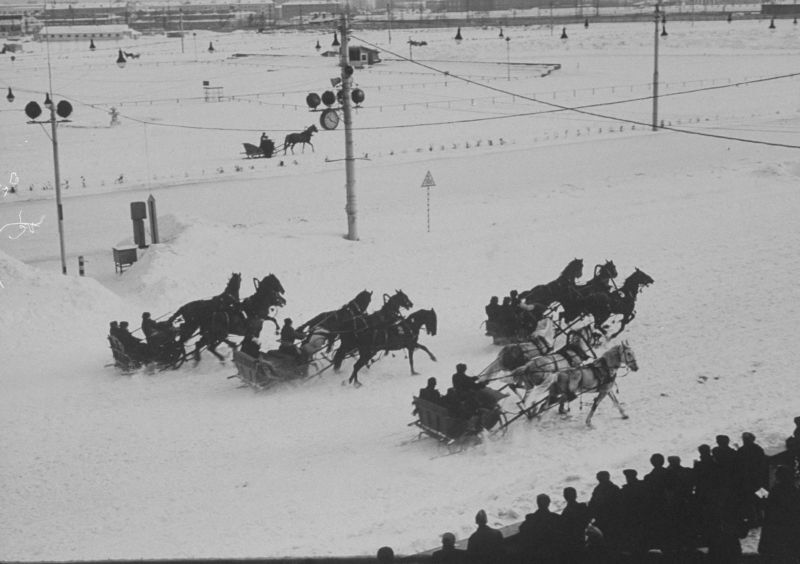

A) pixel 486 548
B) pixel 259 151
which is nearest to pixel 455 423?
pixel 486 548

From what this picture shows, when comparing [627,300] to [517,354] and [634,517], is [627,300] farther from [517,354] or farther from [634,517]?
[634,517]

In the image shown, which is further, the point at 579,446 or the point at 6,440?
the point at 6,440

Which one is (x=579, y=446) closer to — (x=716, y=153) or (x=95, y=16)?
(x=716, y=153)

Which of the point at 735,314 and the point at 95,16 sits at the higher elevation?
the point at 95,16

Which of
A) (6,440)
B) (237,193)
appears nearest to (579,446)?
(6,440)

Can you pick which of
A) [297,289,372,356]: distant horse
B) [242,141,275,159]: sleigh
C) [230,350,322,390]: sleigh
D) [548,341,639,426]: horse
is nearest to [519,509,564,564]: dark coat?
[548,341,639,426]: horse

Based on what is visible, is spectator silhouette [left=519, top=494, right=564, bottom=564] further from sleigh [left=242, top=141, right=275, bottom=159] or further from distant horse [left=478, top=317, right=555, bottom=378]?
sleigh [left=242, top=141, right=275, bottom=159]

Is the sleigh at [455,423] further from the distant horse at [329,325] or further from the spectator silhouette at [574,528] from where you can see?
the spectator silhouette at [574,528]
